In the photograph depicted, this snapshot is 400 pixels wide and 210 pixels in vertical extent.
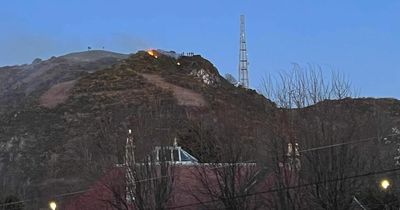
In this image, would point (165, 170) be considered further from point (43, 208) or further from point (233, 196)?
point (43, 208)

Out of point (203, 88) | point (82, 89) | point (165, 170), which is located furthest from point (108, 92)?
point (165, 170)

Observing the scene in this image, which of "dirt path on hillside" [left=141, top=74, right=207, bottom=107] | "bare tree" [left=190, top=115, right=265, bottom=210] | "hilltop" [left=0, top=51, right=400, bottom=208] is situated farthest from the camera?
"dirt path on hillside" [left=141, top=74, right=207, bottom=107]

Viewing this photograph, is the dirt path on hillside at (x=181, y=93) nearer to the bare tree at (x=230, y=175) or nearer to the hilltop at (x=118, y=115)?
the hilltop at (x=118, y=115)

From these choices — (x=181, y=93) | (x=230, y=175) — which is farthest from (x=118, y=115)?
(x=230, y=175)

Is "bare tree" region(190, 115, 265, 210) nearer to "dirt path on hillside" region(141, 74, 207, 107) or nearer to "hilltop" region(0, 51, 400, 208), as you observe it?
"hilltop" region(0, 51, 400, 208)

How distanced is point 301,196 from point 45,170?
4929 cm

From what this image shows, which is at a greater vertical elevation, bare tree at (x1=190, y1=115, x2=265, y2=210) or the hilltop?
the hilltop

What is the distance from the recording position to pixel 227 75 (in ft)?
422

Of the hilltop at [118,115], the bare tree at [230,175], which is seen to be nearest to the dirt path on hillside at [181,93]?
the hilltop at [118,115]

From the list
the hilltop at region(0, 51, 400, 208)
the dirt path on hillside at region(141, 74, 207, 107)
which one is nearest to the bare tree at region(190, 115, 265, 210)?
the hilltop at region(0, 51, 400, 208)

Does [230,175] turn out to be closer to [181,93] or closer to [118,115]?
[118,115]

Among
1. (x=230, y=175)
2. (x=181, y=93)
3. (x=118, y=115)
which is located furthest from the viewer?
(x=181, y=93)

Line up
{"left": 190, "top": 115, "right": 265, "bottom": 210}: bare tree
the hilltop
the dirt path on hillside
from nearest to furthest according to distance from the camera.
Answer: {"left": 190, "top": 115, "right": 265, "bottom": 210}: bare tree < the hilltop < the dirt path on hillside

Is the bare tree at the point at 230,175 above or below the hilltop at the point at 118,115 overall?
below
